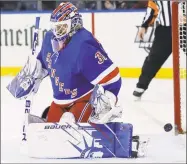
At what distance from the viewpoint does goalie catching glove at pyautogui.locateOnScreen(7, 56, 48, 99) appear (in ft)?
6.63

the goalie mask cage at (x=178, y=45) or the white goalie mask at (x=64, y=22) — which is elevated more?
the white goalie mask at (x=64, y=22)

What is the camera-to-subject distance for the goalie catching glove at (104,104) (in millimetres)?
1838

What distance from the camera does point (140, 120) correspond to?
3.10m

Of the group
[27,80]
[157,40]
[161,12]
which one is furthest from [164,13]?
[27,80]

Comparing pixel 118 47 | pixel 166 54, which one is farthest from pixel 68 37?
pixel 118 47

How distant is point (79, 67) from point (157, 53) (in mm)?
1794

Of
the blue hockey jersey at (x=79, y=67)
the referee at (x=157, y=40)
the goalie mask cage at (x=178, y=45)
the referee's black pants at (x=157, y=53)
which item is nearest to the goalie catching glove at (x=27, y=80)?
the blue hockey jersey at (x=79, y=67)

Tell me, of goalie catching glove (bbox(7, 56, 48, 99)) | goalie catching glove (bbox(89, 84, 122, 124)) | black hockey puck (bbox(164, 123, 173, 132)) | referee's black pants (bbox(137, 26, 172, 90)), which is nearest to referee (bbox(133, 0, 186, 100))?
referee's black pants (bbox(137, 26, 172, 90))

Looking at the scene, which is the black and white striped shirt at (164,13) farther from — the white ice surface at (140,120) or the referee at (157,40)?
the white ice surface at (140,120)

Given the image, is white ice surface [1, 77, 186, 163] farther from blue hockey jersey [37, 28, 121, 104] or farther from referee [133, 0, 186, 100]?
blue hockey jersey [37, 28, 121, 104]

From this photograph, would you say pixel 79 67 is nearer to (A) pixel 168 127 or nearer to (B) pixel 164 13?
(A) pixel 168 127

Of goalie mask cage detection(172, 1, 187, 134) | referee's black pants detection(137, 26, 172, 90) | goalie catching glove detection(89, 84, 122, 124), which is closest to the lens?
goalie catching glove detection(89, 84, 122, 124)

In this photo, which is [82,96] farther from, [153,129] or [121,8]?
[121,8]

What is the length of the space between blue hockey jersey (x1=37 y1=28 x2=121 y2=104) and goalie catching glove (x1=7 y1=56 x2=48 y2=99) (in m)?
0.05
